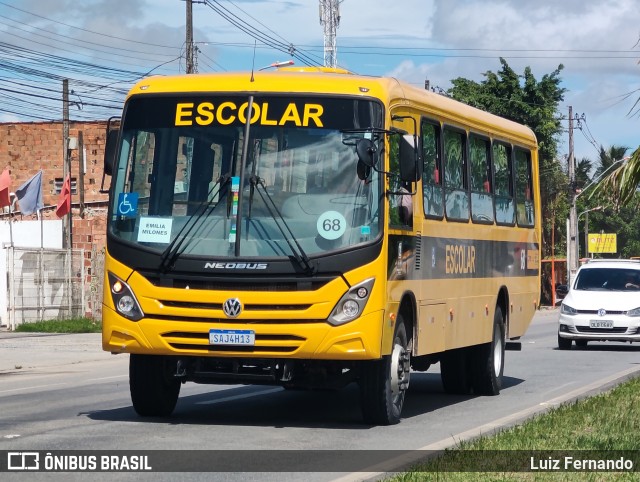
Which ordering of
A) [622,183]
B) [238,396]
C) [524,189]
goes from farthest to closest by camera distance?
[524,189] → [238,396] → [622,183]

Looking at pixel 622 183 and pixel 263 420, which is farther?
pixel 622 183

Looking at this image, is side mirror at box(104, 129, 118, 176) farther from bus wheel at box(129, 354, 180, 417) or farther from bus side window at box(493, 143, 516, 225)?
bus side window at box(493, 143, 516, 225)

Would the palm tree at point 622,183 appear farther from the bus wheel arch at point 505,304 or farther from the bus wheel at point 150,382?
the bus wheel at point 150,382

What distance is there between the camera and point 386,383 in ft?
42.6

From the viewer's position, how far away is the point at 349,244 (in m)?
12.5

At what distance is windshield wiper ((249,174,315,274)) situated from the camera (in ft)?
40.4

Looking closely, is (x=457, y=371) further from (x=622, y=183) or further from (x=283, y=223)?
(x=283, y=223)

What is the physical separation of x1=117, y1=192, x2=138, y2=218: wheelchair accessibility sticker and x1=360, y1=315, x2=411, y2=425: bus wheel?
2549mm

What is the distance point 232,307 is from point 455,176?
4.33m

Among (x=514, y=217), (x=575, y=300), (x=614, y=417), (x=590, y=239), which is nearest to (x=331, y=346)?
(x=614, y=417)

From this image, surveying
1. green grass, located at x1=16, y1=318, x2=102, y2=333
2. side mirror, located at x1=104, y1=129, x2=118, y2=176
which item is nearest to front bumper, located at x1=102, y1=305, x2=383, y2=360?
side mirror, located at x1=104, y1=129, x2=118, y2=176

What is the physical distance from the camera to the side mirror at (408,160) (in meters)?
12.8

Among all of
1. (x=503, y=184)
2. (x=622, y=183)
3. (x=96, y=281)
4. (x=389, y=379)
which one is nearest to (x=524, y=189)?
(x=503, y=184)

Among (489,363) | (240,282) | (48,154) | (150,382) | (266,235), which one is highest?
(48,154)
